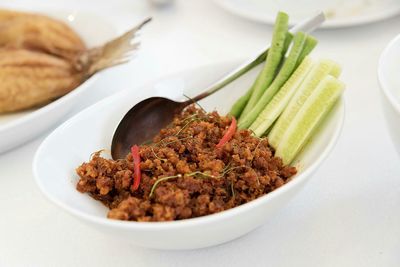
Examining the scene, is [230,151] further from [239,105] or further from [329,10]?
[329,10]

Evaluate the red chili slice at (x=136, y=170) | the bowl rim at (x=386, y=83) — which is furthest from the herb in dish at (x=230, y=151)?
the bowl rim at (x=386, y=83)

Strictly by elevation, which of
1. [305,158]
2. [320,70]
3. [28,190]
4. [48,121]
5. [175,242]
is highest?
[320,70]

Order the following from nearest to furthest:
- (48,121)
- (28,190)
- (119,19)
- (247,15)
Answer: (28,190) < (48,121) < (247,15) < (119,19)

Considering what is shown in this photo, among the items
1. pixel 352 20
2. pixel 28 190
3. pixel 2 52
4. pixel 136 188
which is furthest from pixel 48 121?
pixel 352 20

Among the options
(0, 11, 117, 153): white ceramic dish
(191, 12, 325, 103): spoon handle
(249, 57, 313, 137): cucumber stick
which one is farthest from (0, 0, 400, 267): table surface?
(191, 12, 325, 103): spoon handle

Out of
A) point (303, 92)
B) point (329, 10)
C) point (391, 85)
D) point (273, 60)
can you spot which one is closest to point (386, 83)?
point (391, 85)

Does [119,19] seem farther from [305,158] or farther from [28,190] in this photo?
[305,158]
